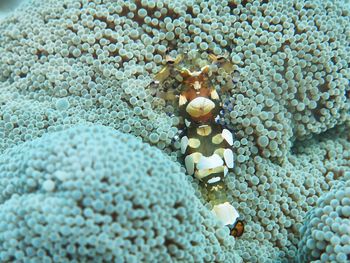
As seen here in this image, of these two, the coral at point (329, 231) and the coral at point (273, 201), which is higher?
the coral at point (329, 231)

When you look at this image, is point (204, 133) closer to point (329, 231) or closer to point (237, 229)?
point (237, 229)

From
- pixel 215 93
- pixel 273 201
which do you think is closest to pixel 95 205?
pixel 215 93

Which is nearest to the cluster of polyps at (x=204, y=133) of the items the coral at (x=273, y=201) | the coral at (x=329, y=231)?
the coral at (x=273, y=201)

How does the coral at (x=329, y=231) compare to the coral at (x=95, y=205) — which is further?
the coral at (x=329, y=231)

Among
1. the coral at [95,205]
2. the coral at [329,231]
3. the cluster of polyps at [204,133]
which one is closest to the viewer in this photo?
the coral at [95,205]

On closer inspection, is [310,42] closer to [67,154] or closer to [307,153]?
[307,153]

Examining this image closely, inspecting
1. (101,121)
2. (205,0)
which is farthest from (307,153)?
(101,121)

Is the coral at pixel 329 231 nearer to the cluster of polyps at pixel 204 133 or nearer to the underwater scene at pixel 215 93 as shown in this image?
the underwater scene at pixel 215 93

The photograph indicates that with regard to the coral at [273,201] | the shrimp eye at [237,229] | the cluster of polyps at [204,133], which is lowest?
the shrimp eye at [237,229]
